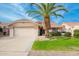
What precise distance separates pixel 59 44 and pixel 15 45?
26.2 inches

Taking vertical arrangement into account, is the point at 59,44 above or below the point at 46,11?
below

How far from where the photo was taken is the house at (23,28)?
442 cm

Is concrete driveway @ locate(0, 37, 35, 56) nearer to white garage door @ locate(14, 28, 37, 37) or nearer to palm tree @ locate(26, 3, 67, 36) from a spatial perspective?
white garage door @ locate(14, 28, 37, 37)

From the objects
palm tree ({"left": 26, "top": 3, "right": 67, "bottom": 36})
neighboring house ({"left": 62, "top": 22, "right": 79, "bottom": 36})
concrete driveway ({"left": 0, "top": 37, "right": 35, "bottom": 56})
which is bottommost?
concrete driveway ({"left": 0, "top": 37, "right": 35, "bottom": 56})

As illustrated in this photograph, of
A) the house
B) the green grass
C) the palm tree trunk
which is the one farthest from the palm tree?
the green grass

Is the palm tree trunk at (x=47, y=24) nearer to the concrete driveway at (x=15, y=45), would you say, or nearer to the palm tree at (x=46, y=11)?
the palm tree at (x=46, y=11)

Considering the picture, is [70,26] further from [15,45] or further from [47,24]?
[15,45]

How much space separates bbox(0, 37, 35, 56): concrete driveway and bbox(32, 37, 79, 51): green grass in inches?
4.2

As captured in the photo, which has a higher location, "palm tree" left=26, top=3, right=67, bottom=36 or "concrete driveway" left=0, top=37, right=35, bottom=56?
"palm tree" left=26, top=3, right=67, bottom=36

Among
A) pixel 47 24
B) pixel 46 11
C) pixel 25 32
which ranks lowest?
pixel 25 32

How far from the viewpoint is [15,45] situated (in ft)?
14.4

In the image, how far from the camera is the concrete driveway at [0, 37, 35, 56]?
4.35m

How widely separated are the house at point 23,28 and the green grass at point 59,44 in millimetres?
190

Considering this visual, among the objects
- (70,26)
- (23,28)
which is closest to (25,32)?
(23,28)
